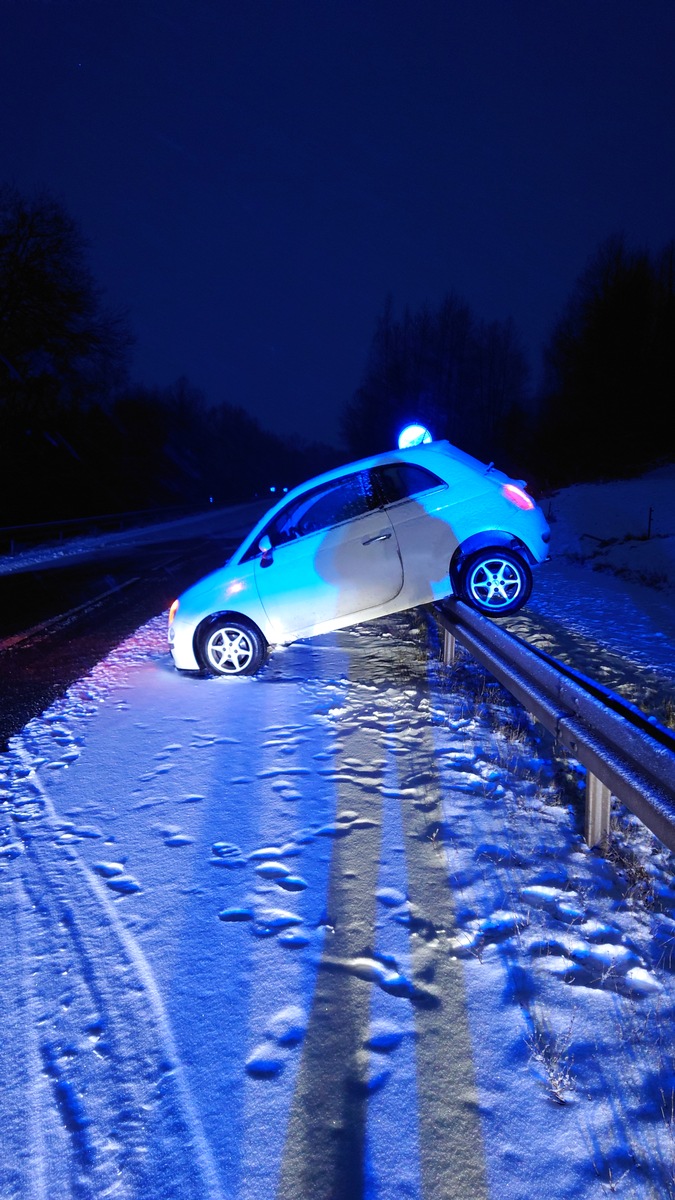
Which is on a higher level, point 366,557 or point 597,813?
point 366,557

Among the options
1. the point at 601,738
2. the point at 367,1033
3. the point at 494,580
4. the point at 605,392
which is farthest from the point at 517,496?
the point at 605,392

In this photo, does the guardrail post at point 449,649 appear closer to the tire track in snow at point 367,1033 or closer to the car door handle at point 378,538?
the car door handle at point 378,538

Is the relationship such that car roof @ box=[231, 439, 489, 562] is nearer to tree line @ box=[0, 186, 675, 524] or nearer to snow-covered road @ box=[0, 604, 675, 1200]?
snow-covered road @ box=[0, 604, 675, 1200]

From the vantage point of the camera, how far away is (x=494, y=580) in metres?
7.51

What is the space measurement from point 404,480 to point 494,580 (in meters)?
1.32

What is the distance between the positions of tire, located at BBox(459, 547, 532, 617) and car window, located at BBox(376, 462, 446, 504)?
32.5 inches

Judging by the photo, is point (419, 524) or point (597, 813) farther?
point (419, 524)

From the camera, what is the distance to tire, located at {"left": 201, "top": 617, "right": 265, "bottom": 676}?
7.47m

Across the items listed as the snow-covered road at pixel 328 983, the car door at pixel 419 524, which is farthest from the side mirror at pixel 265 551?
the snow-covered road at pixel 328 983

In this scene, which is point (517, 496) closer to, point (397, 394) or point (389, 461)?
point (389, 461)

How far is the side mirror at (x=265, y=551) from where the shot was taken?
24.1ft

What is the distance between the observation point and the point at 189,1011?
276 centimetres

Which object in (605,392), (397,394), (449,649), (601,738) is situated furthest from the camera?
(397,394)

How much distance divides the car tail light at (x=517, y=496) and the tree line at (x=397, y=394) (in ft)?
82.1
